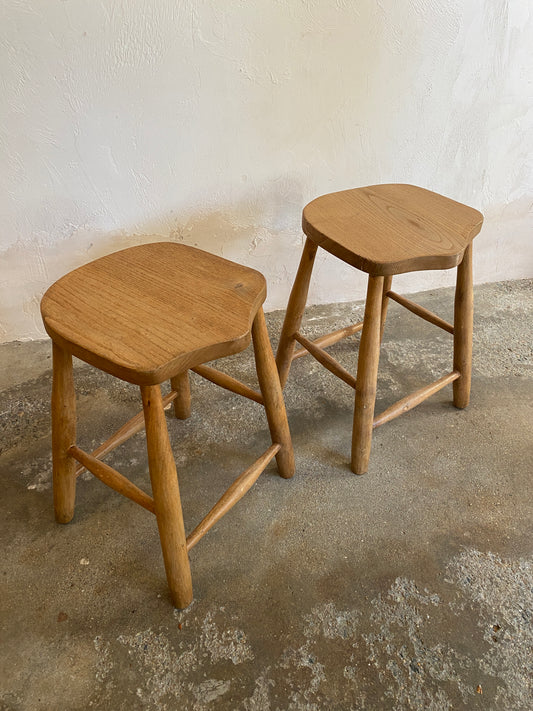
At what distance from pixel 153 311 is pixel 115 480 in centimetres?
43

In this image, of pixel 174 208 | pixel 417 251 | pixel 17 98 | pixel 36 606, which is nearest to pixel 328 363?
pixel 417 251

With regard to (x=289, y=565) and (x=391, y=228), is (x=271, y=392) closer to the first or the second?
(x=289, y=565)

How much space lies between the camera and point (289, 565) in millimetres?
1443

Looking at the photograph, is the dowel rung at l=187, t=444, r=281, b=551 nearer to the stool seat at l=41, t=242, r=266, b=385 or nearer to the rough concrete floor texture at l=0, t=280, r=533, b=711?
the rough concrete floor texture at l=0, t=280, r=533, b=711

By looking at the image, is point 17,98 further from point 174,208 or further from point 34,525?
point 34,525

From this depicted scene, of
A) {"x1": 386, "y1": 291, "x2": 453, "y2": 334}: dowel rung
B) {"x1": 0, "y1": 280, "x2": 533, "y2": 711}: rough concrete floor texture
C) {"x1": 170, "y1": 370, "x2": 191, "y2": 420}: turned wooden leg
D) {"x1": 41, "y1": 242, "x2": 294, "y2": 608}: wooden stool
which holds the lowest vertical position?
{"x1": 0, "y1": 280, "x2": 533, "y2": 711}: rough concrete floor texture

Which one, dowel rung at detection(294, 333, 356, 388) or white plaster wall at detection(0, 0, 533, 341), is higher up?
white plaster wall at detection(0, 0, 533, 341)

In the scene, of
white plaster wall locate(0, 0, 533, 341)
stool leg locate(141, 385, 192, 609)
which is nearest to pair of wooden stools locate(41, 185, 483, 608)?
stool leg locate(141, 385, 192, 609)

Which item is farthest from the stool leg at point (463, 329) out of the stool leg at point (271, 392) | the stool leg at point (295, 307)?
the stool leg at point (271, 392)

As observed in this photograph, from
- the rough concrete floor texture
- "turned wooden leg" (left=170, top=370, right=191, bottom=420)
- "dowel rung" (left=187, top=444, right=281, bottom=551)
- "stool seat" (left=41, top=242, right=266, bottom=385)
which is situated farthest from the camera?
"turned wooden leg" (left=170, top=370, right=191, bottom=420)

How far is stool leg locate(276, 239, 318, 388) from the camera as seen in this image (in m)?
1.71

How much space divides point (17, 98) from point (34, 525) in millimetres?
1301

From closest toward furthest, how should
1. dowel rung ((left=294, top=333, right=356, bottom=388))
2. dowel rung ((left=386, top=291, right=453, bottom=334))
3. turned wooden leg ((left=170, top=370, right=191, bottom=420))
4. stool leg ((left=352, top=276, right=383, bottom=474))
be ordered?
stool leg ((left=352, top=276, right=383, bottom=474)) < dowel rung ((left=294, top=333, right=356, bottom=388)) < turned wooden leg ((left=170, top=370, right=191, bottom=420)) < dowel rung ((left=386, top=291, right=453, bottom=334))

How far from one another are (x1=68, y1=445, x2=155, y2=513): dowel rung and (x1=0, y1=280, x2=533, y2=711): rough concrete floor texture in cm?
27
